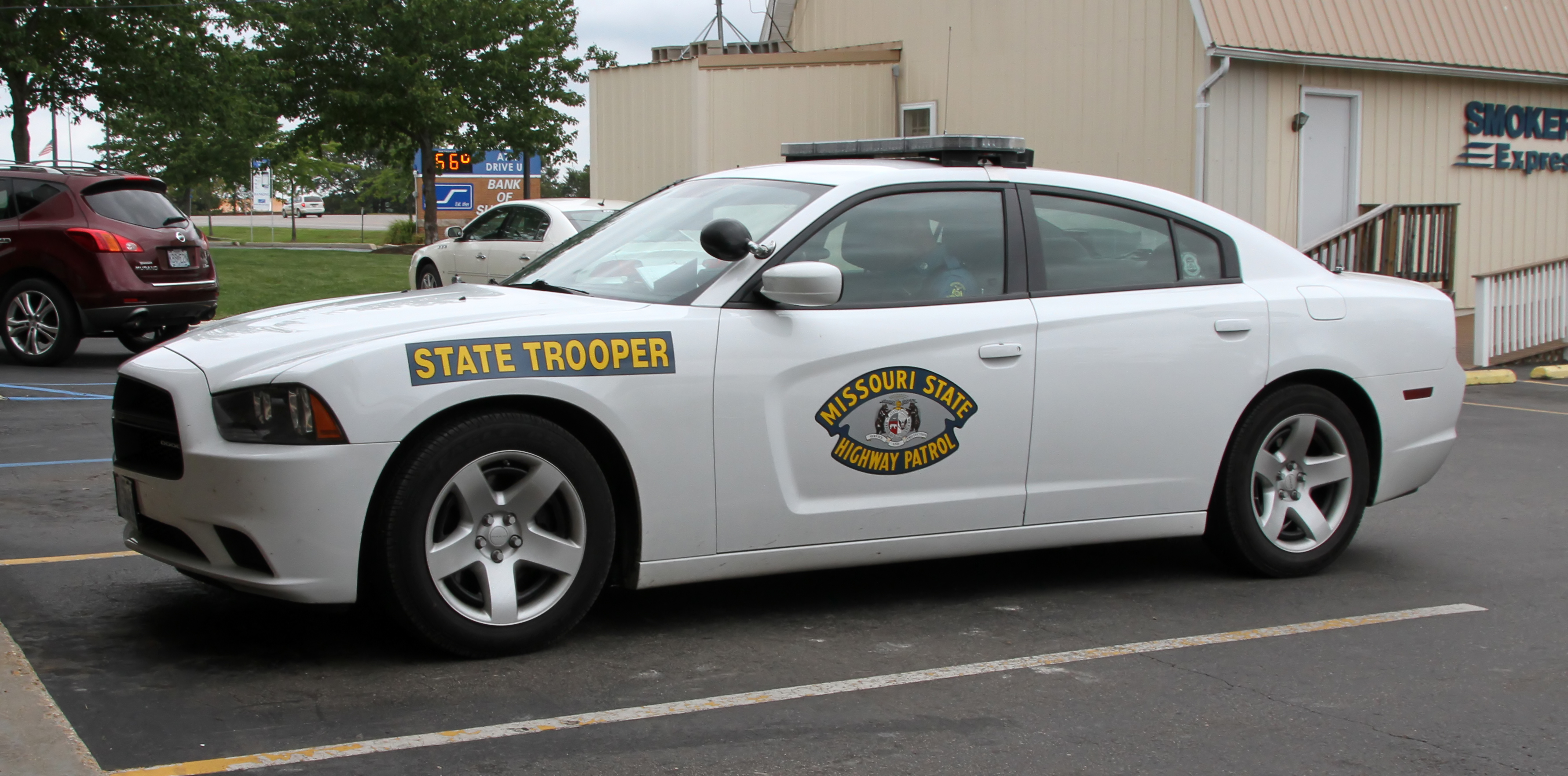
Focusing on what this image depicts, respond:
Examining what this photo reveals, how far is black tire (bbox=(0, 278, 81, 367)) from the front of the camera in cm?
1280

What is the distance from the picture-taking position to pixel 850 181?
5.34 metres

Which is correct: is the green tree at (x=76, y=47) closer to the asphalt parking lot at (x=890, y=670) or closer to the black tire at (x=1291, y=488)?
the asphalt parking lot at (x=890, y=670)

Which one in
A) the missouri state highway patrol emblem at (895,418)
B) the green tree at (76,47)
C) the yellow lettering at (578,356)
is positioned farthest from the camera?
the green tree at (76,47)

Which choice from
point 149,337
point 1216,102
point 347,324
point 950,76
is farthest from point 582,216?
point 347,324

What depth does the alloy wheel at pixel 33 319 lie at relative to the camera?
42.1ft

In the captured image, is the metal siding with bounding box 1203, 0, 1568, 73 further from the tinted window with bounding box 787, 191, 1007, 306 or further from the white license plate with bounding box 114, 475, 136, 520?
the white license plate with bounding box 114, 475, 136, 520

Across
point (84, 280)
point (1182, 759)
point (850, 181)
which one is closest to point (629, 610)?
point (850, 181)

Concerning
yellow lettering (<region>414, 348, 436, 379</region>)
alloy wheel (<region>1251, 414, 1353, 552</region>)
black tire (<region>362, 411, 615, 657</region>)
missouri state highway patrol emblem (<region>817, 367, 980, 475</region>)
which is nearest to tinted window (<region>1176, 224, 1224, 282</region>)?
alloy wheel (<region>1251, 414, 1353, 552</region>)

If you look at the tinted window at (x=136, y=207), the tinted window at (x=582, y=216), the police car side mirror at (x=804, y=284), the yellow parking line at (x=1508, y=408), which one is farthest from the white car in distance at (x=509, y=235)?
the police car side mirror at (x=804, y=284)

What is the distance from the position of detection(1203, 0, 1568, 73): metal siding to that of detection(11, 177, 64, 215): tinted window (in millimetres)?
11136

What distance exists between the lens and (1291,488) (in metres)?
5.90

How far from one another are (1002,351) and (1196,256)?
108cm

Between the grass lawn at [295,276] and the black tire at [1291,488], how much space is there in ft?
35.8

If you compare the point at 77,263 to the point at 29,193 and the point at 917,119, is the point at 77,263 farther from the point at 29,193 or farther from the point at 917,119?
the point at 917,119
